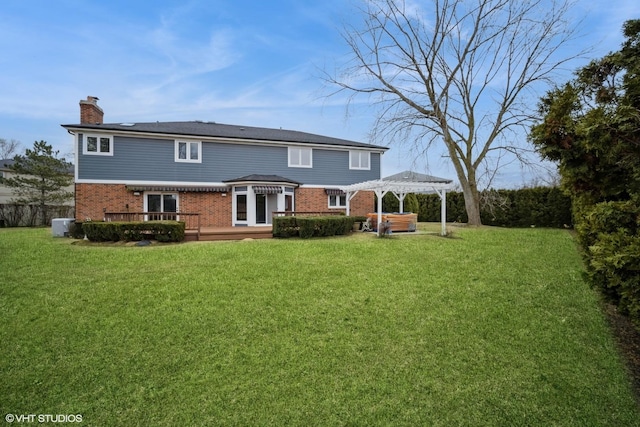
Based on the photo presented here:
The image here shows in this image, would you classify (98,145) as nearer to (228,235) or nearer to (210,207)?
(210,207)

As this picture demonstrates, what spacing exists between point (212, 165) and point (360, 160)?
977 cm

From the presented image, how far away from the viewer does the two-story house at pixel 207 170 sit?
18.2 metres

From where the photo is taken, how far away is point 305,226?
1402cm

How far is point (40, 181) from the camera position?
25.5 m

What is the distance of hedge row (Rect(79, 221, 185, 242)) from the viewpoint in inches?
511

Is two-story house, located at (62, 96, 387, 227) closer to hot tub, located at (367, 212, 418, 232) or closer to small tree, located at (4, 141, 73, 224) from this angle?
hot tub, located at (367, 212, 418, 232)

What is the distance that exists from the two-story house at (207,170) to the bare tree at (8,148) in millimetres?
40458

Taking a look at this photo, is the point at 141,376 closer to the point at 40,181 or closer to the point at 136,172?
the point at 136,172

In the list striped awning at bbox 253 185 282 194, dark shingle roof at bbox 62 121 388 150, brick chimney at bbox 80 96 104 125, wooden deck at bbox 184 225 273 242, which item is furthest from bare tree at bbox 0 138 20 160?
wooden deck at bbox 184 225 273 242

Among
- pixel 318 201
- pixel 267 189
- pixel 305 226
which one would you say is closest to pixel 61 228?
pixel 267 189

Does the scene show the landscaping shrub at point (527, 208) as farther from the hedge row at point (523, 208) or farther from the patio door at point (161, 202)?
the patio door at point (161, 202)

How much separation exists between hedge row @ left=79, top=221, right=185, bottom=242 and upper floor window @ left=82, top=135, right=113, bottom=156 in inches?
262

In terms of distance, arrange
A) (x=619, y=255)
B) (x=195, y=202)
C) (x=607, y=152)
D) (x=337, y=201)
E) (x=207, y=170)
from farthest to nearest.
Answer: (x=337, y=201) < (x=207, y=170) < (x=195, y=202) < (x=607, y=152) < (x=619, y=255)

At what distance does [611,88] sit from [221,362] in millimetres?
6584
